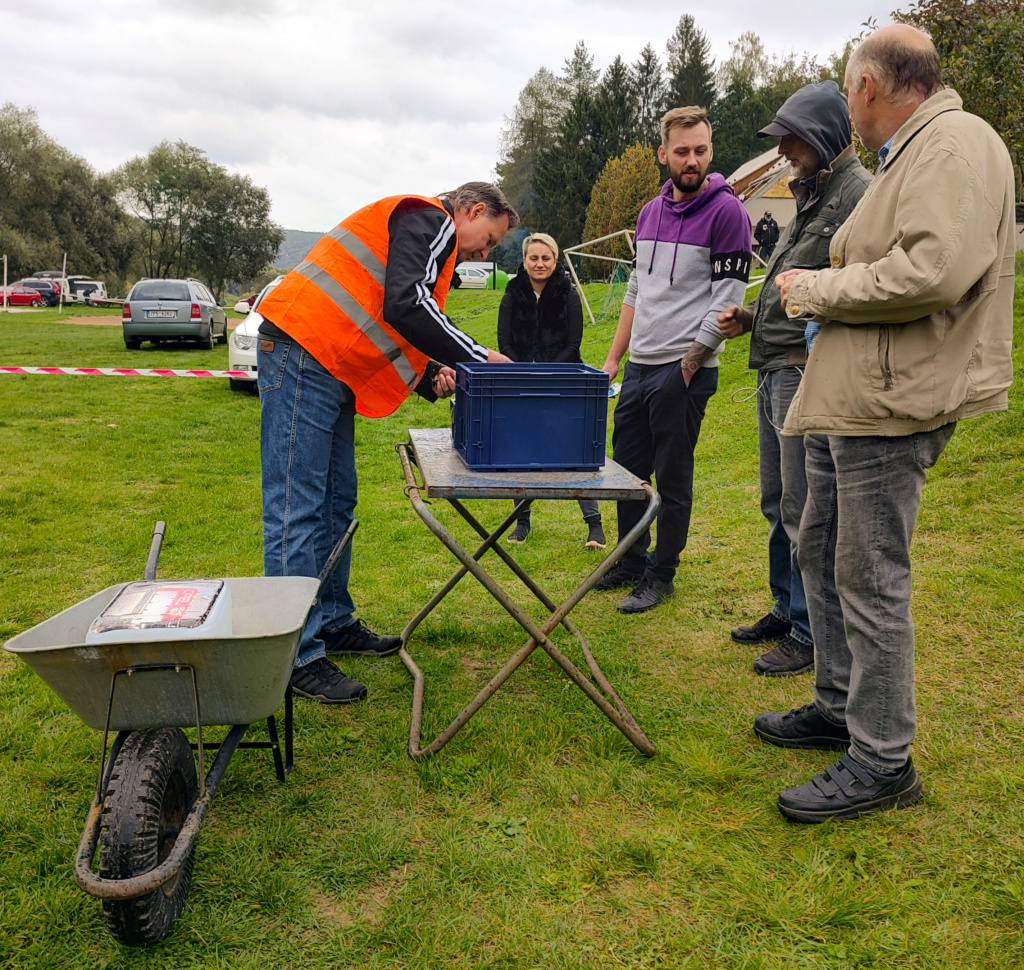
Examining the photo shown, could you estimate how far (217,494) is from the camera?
22.7 ft

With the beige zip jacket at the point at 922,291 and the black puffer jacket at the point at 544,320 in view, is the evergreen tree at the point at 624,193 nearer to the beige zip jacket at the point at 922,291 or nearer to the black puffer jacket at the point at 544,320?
the black puffer jacket at the point at 544,320

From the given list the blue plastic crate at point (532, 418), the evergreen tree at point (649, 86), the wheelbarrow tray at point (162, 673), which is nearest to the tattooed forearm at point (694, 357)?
the blue plastic crate at point (532, 418)

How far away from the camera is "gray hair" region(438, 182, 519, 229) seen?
3248 mm

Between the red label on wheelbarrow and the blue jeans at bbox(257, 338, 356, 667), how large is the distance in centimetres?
86

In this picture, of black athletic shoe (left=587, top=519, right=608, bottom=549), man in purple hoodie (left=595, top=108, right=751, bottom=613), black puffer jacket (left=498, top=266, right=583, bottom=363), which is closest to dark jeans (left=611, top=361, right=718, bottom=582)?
man in purple hoodie (left=595, top=108, right=751, bottom=613)

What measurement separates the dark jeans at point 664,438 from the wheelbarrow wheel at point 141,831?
2546 mm

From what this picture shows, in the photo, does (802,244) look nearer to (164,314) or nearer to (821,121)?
(821,121)

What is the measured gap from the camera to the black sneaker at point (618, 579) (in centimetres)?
472

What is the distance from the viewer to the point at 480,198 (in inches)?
128

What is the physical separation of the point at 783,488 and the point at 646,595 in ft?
3.98

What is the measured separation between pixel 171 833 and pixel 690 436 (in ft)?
9.73

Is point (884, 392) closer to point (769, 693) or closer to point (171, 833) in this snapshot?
point (769, 693)

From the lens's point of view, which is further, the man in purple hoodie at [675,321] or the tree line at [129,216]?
the tree line at [129,216]

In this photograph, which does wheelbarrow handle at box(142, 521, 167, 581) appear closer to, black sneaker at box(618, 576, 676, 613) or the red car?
black sneaker at box(618, 576, 676, 613)
